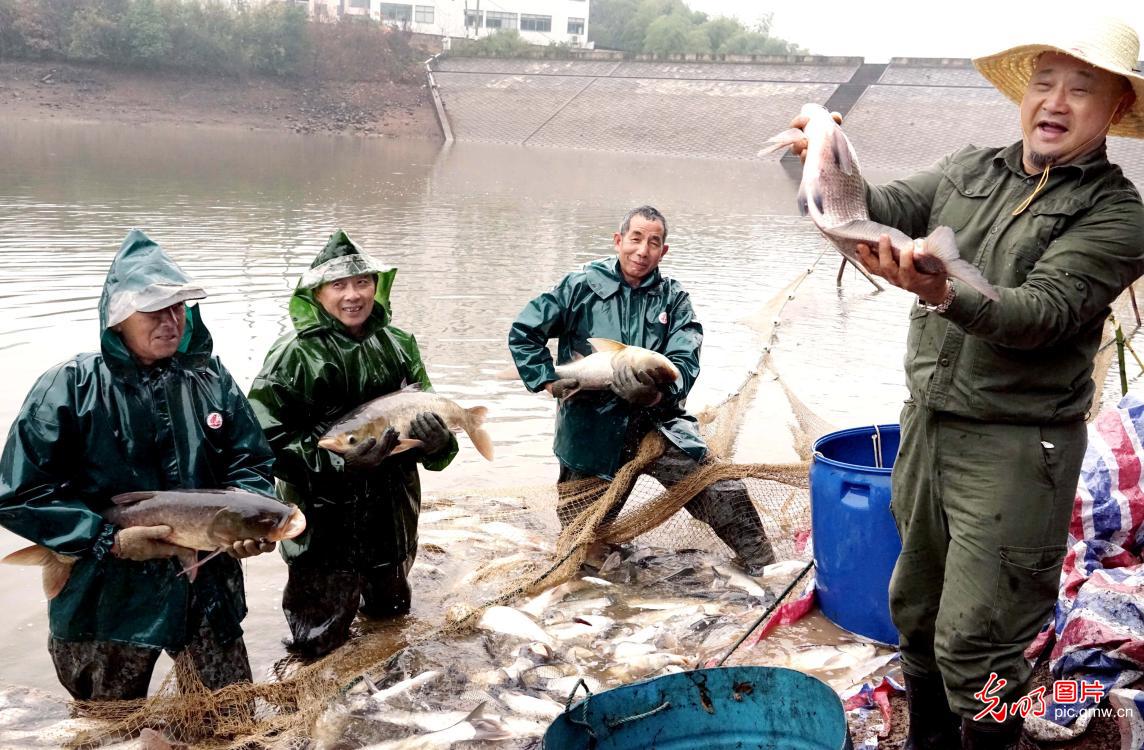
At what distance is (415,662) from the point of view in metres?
5.00

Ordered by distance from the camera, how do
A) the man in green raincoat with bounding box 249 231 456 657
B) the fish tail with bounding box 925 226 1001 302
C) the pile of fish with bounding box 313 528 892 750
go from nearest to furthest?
the fish tail with bounding box 925 226 1001 302
the pile of fish with bounding box 313 528 892 750
the man in green raincoat with bounding box 249 231 456 657

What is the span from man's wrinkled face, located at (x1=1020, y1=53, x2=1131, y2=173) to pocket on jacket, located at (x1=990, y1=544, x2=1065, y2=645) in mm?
1138

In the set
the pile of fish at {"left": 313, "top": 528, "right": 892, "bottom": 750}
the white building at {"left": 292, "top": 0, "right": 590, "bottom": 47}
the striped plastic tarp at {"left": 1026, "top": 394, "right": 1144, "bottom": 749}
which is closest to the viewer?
the striped plastic tarp at {"left": 1026, "top": 394, "right": 1144, "bottom": 749}

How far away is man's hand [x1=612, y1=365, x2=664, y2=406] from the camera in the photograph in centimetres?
567

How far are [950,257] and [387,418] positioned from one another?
3033 mm

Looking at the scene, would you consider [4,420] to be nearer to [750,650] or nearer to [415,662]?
[415,662]

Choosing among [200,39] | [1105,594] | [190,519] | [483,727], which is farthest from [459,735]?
[200,39]

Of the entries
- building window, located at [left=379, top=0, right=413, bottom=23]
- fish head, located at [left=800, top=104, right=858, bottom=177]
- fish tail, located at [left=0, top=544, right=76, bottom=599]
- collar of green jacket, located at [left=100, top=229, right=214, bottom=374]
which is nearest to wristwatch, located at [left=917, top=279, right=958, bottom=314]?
fish head, located at [left=800, top=104, right=858, bottom=177]

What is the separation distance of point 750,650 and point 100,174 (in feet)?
95.4

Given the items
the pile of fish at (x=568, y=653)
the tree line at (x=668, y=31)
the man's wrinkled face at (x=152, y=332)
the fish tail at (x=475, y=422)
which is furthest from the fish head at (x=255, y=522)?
the tree line at (x=668, y=31)

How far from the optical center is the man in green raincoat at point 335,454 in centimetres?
506

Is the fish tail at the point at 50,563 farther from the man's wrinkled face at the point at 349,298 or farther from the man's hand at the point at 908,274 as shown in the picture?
the man's hand at the point at 908,274

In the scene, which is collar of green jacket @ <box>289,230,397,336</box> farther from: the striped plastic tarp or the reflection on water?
the striped plastic tarp

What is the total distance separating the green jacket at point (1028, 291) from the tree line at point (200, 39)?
220ft
